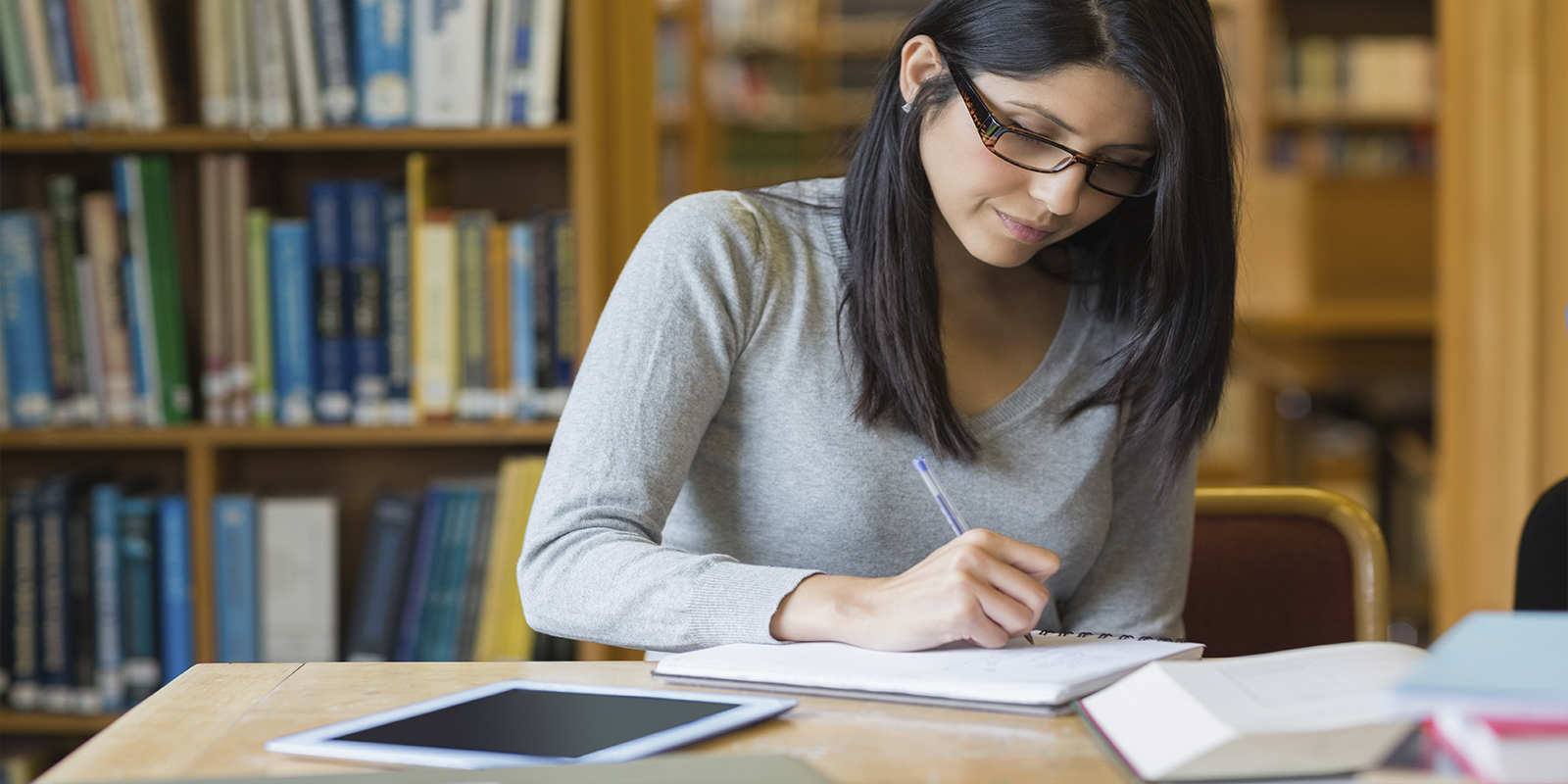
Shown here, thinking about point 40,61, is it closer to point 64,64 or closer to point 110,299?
point 64,64

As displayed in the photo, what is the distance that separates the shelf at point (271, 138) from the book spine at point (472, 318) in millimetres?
110

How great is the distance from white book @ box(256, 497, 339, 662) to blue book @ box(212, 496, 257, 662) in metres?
0.02

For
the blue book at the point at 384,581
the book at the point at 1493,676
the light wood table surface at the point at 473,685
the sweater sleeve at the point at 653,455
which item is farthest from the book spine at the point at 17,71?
the book at the point at 1493,676

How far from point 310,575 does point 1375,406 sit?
8.96 ft

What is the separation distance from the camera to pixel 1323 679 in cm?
65

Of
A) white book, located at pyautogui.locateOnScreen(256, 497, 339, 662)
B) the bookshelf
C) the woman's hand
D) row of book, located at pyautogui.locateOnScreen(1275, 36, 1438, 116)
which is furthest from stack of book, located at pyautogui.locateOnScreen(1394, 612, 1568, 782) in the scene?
row of book, located at pyautogui.locateOnScreen(1275, 36, 1438, 116)

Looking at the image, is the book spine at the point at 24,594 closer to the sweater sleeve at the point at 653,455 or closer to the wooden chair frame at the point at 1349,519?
the sweater sleeve at the point at 653,455

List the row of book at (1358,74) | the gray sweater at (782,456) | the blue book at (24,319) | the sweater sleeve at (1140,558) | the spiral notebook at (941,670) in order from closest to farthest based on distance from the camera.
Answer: the spiral notebook at (941,670) < the gray sweater at (782,456) < the sweater sleeve at (1140,558) < the blue book at (24,319) < the row of book at (1358,74)

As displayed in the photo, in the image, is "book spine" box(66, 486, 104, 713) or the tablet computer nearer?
the tablet computer

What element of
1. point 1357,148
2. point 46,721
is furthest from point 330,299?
point 1357,148

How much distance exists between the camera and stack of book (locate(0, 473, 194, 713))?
1859mm

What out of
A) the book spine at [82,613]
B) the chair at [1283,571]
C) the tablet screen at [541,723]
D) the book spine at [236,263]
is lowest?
the book spine at [82,613]

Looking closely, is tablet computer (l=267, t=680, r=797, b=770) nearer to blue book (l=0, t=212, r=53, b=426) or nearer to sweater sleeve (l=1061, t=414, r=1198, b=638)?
sweater sleeve (l=1061, t=414, r=1198, b=638)

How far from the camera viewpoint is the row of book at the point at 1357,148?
513 centimetres
